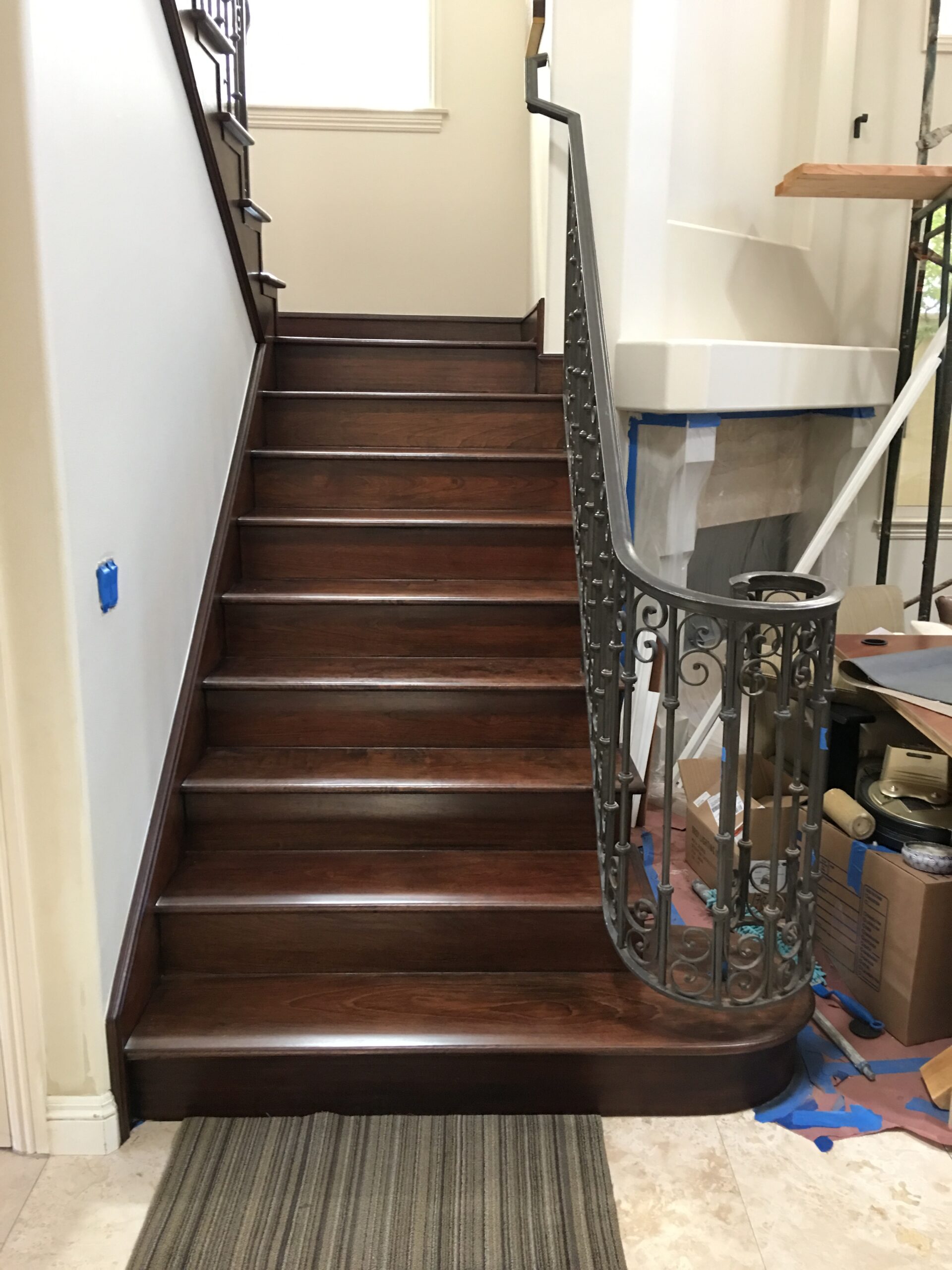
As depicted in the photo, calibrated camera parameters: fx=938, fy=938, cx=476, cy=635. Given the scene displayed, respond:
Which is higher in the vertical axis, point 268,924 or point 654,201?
point 654,201

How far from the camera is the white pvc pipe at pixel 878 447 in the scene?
3.04 m

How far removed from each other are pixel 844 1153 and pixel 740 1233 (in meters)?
0.30

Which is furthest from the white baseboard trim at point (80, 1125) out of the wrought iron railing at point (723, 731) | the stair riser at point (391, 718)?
the wrought iron railing at point (723, 731)

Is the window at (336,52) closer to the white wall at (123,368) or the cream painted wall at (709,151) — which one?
the cream painted wall at (709,151)

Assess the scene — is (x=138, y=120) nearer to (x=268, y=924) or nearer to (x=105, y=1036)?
(x=268, y=924)

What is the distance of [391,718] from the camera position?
2369mm

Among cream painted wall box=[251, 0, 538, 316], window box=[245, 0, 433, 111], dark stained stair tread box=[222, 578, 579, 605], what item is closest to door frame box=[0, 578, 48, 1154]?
dark stained stair tread box=[222, 578, 579, 605]

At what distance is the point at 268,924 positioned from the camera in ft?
6.47

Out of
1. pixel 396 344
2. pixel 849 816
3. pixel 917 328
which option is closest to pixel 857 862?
pixel 849 816

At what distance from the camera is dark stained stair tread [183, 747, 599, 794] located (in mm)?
2154

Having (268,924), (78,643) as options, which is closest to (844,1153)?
(268,924)

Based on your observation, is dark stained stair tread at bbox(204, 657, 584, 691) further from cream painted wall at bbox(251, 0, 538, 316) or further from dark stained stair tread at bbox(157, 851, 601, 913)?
cream painted wall at bbox(251, 0, 538, 316)

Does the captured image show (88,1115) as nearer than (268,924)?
Yes

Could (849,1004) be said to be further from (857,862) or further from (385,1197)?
(385,1197)
